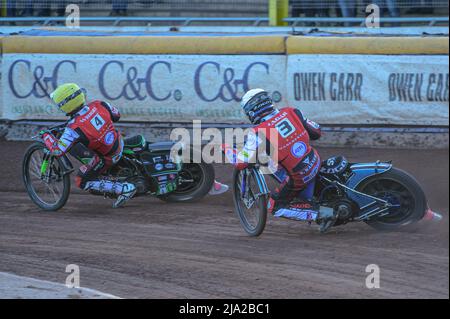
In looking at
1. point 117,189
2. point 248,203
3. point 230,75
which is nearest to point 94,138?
point 117,189

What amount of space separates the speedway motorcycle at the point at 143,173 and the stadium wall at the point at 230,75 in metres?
3.02

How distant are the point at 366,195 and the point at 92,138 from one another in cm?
329

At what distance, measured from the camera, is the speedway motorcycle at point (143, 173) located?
9.56 metres

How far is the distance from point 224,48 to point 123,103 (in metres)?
1.80

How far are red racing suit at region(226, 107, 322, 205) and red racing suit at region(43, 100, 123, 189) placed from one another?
6.71 feet

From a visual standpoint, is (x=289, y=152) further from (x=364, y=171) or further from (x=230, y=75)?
(x=230, y=75)

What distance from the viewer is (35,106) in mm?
13680

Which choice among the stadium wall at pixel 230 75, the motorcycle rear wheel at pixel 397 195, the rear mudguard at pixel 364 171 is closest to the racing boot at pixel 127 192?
the rear mudguard at pixel 364 171

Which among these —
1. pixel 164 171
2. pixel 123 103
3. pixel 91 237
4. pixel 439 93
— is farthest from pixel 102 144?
pixel 439 93

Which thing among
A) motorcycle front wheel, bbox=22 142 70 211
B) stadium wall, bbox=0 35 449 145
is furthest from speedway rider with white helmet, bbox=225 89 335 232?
stadium wall, bbox=0 35 449 145

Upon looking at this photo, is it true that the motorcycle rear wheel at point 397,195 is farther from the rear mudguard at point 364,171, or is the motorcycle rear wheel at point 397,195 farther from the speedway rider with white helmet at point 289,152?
the speedway rider with white helmet at point 289,152

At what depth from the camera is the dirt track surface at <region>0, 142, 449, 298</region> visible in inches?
251

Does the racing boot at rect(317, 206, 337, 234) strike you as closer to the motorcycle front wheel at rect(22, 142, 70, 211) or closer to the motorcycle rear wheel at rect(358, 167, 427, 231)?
the motorcycle rear wheel at rect(358, 167, 427, 231)

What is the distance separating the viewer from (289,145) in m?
7.85
